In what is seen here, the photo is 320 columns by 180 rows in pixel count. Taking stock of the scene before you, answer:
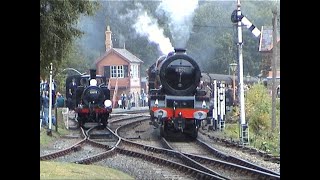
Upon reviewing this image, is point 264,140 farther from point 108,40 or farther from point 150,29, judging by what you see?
point 108,40

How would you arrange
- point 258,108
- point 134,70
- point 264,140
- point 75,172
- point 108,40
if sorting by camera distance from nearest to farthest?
point 75,172, point 108,40, point 134,70, point 264,140, point 258,108

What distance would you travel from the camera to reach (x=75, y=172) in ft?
18.7

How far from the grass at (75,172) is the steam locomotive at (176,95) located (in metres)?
3.54

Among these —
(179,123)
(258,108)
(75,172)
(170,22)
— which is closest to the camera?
(75,172)

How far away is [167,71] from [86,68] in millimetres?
3538

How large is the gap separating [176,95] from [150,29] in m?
2.96

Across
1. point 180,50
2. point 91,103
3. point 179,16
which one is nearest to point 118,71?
point 179,16

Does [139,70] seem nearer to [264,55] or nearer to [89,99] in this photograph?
[264,55]

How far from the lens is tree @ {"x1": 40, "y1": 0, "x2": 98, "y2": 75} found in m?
5.97

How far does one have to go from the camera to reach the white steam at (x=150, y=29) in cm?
793

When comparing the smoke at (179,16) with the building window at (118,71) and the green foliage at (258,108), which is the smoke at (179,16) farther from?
the green foliage at (258,108)
